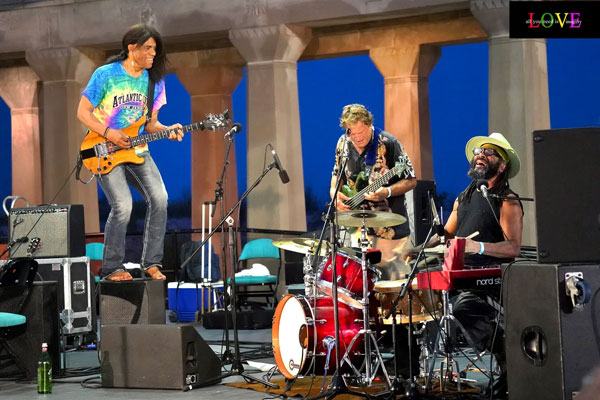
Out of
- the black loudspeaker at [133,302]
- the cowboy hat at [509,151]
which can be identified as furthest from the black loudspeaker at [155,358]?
the cowboy hat at [509,151]

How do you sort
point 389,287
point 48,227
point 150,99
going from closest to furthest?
point 389,287 → point 150,99 → point 48,227

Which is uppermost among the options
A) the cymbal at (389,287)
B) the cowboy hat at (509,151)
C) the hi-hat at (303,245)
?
the cowboy hat at (509,151)

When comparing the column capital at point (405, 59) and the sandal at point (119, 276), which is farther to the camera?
the column capital at point (405, 59)

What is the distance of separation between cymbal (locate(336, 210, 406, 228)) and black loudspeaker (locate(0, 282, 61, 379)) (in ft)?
8.79

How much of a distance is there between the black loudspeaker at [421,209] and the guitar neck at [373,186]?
9.7 inches

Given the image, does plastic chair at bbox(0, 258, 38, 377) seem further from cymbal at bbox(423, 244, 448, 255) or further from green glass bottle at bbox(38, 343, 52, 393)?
cymbal at bbox(423, 244, 448, 255)

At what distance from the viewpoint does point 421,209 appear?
7738 millimetres

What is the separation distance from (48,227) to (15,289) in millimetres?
1391

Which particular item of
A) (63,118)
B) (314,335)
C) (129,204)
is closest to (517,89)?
(129,204)

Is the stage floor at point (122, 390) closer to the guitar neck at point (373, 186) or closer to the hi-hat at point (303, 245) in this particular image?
the hi-hat at point (303, 245)

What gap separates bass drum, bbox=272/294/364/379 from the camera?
22.6ft

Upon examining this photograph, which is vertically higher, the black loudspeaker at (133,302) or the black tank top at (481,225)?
the black tank top at (481,225)

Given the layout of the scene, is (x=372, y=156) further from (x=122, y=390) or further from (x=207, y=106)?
(x=207, y=106)

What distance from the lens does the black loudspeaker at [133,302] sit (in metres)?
7.64
